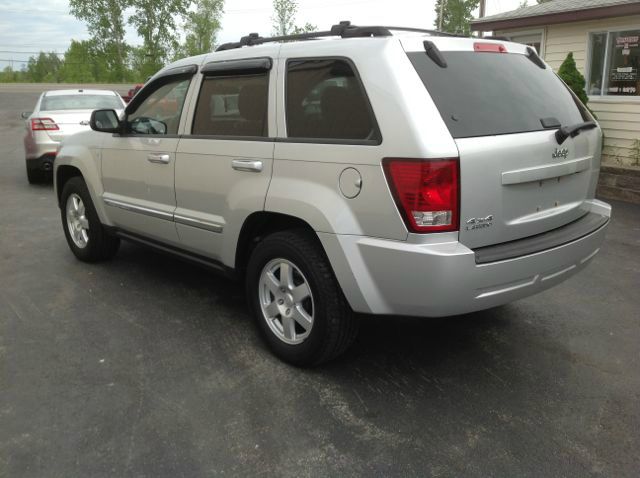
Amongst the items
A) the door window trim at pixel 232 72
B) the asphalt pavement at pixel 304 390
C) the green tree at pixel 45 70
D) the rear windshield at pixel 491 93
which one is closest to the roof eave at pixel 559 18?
the asphalt pavement at pixel 304 390

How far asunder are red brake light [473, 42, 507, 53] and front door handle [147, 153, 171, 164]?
7.26ft

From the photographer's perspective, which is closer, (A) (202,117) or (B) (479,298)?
→ (B) (479,298)

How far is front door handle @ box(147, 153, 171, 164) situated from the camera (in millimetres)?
4324

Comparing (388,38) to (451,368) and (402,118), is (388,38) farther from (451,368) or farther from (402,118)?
(451,368)

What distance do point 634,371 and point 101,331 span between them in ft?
11.2

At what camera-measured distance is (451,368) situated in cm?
362

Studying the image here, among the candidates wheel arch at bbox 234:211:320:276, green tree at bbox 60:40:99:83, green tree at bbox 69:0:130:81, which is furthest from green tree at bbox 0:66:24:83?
wheel arch at bbox 234:211:320:276

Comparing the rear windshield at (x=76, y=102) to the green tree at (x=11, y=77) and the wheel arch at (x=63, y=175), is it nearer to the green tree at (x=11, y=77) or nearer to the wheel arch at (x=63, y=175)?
the wheel arch at (x=63, y=175)

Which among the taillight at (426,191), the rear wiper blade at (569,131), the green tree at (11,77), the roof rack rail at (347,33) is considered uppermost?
the green tree at (11,77)

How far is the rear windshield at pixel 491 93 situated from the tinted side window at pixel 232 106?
3.48 ft

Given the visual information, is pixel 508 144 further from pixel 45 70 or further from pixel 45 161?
pixel 45 70

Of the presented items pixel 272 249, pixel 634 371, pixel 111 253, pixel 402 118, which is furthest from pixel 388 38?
pixel 111 253

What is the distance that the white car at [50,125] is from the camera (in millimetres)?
9961

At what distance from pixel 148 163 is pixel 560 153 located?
290cm
